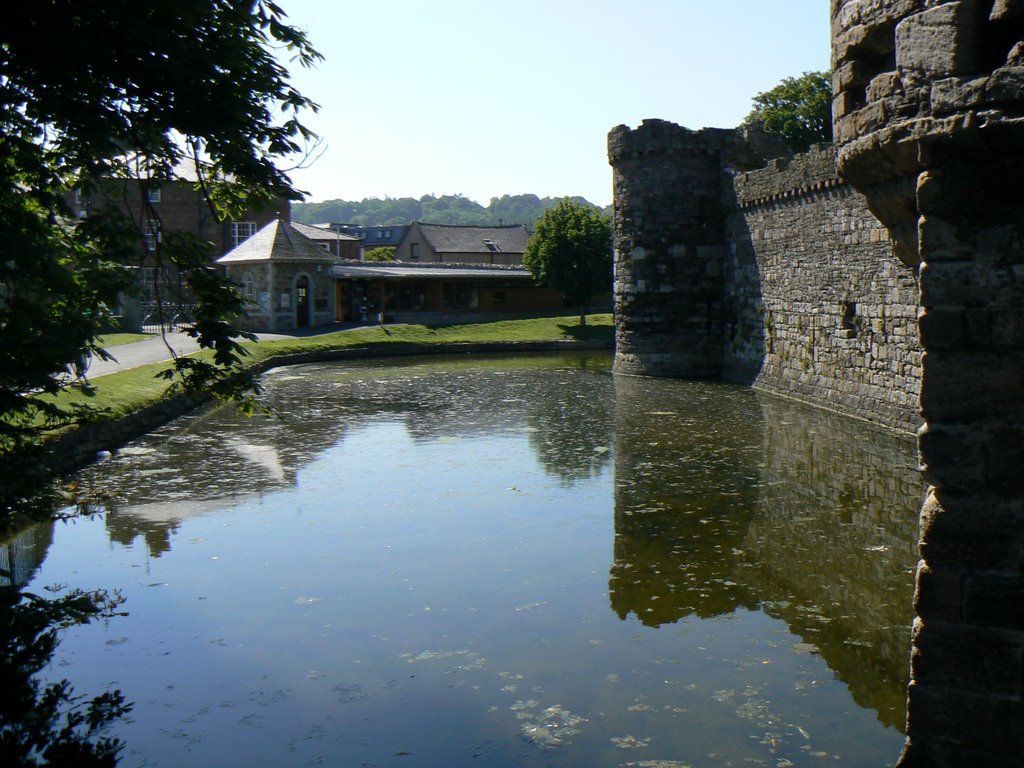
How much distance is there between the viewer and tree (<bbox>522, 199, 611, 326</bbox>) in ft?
144

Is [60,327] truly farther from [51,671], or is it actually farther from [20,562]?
[20,562]

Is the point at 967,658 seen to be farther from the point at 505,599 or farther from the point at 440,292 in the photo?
the point at 440,292

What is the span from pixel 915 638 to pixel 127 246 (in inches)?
261

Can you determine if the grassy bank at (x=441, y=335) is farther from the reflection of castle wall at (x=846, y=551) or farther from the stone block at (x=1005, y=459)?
the stone block at (x=1005, y=459)

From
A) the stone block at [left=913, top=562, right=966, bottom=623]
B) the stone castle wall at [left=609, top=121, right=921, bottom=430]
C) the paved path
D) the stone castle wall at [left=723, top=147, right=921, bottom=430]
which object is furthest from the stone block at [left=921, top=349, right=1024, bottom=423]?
the paved path

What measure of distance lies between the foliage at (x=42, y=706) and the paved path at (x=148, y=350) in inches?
499

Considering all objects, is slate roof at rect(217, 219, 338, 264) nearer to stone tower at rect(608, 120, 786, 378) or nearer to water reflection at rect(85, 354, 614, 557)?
water reflection at rect(85, 354, 614, 557)

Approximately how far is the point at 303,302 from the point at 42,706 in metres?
37.0

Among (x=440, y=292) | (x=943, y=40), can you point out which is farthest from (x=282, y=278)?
(x=943, y=40)

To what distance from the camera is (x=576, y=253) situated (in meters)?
44.2

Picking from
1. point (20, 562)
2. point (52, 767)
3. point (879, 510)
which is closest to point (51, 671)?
point (52, 767)

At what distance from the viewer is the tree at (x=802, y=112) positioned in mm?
45750

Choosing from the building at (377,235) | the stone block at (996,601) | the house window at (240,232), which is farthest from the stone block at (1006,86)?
the building at (377,235)

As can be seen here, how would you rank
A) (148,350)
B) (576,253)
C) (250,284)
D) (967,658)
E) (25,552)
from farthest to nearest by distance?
(576,253)
(250,284)
(148,350)
(25,552)
(967,658)
